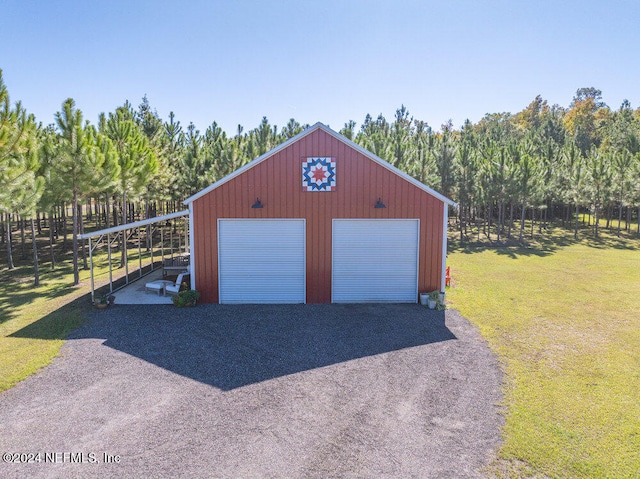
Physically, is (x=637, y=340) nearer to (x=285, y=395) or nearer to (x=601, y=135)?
(x=285, y=395)

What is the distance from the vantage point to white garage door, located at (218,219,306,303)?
1165cm

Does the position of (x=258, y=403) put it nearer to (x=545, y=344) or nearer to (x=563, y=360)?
(x=563, y=360)

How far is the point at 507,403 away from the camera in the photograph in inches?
246

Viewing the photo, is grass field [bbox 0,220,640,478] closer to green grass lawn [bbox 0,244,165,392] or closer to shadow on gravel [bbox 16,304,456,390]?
green grass lawn [bbox 0,244,165,392]

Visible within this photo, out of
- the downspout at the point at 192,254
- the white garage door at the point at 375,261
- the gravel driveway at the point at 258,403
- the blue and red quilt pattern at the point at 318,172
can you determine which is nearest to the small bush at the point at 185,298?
the downspout at the point at 192,254

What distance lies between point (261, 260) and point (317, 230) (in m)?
1.89

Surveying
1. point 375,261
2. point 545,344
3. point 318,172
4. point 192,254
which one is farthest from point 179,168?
point 545,344

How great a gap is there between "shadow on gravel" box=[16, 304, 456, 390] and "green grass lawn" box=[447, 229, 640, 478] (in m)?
1.84

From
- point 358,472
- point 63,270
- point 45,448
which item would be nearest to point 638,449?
point 358,472

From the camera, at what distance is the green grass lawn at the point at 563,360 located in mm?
5023

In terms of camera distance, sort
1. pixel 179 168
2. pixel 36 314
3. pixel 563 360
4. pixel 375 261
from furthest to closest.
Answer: pixel 179 168 → pixel 375 261 → pixel 36 314 → pixel 563 360

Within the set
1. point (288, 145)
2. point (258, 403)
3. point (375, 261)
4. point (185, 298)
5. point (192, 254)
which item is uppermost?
point (288, 145)

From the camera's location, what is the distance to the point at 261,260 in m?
11.8

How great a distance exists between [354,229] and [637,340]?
7.29 meters
